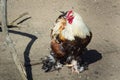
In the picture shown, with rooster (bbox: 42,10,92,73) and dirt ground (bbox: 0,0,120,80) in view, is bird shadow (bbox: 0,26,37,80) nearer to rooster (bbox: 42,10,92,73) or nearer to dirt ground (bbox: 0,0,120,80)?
dirt ground (bbox: 0,0,120,80)

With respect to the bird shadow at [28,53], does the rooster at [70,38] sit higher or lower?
higher

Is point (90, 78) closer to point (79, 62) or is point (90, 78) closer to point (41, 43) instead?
point (79, 62)

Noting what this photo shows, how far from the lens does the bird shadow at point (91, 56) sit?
26.6 feet

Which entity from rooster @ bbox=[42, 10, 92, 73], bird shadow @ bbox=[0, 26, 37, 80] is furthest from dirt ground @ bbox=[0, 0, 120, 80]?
rooster @ bbox=[42, 10, 92, 73]

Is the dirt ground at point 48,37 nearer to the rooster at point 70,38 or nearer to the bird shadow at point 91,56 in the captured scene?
the bird shadow at point 91,56

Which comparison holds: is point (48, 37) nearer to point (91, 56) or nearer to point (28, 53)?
point (28, 53)

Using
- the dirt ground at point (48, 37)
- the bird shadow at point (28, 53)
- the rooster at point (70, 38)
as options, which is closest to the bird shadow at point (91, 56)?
the dirt ground at point (48, 37)

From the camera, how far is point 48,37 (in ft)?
29.3

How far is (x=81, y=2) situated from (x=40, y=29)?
1.72m

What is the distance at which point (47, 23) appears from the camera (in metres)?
9.50

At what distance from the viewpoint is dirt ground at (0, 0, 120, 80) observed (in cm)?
768

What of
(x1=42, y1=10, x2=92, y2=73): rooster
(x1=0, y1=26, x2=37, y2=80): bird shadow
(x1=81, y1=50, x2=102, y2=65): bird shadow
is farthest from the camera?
(x1=81, y1=50, x2=102, y2=65): bird shadow

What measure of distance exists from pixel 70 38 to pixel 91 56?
3.97 feet

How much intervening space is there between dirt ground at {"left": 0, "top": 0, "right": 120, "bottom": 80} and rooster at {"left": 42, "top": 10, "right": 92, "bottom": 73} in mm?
389
